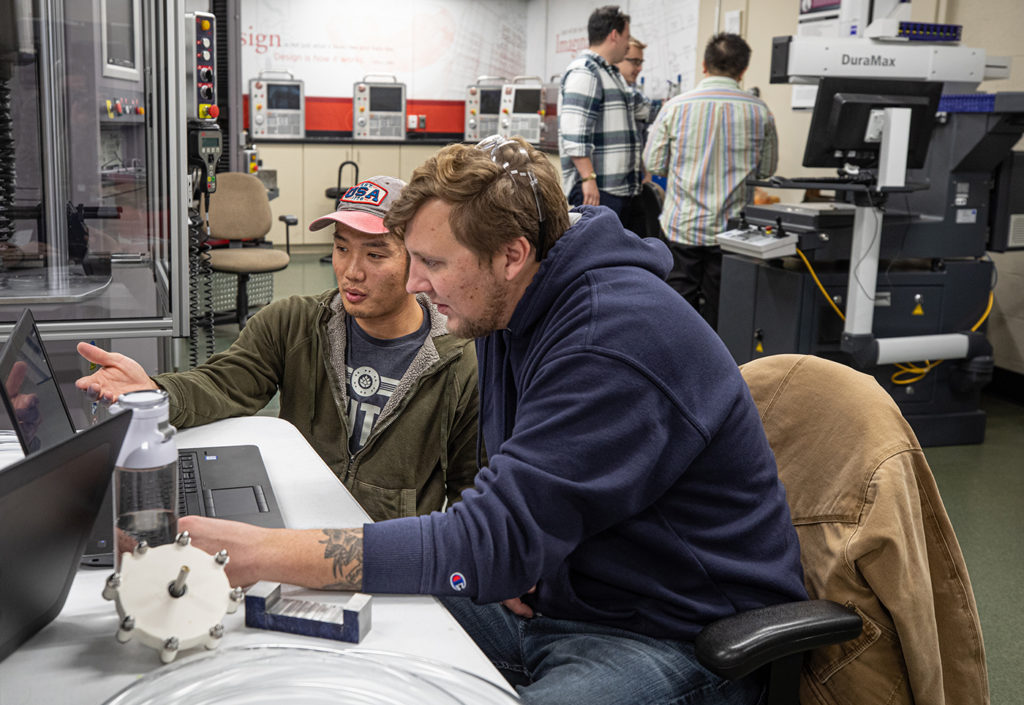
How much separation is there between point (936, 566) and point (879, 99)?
2.66 meters

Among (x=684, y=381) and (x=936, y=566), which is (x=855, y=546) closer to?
(x=936, y=566)

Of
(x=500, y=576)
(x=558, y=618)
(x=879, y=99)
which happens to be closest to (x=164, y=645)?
(x=500, y=576)

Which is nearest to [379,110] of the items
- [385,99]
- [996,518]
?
[385,99]

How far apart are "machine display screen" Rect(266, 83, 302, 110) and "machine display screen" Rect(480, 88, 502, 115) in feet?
5.58

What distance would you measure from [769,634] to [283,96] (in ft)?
27.2

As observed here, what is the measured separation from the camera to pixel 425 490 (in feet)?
5.91

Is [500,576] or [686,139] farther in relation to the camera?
[686,139]

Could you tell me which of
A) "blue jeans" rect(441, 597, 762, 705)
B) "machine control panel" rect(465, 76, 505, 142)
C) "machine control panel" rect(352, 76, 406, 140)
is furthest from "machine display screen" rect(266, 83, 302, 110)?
"blue jeans" rect(441, 597, 762, 705)

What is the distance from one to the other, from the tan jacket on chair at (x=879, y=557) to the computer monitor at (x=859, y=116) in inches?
96.4

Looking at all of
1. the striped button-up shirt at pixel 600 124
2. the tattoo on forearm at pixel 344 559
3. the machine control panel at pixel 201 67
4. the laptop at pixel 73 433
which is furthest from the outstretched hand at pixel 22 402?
the striped button-up shirt at pixel 600 124

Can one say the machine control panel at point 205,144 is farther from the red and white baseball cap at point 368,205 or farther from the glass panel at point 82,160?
the red and white baseball cap at point 368,205

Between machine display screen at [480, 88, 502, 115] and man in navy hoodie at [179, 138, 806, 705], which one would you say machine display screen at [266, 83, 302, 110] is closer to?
machine display screen at [480, 88, 502, 115]

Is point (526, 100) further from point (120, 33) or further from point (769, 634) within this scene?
point (769, 634)

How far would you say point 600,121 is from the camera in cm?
466
